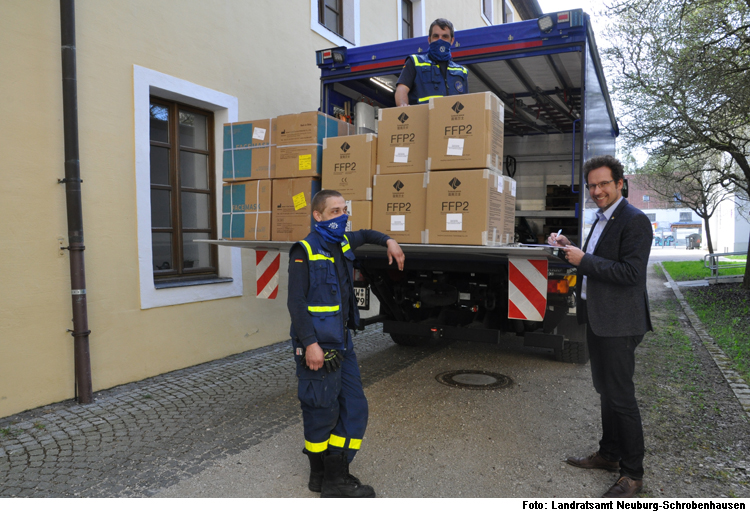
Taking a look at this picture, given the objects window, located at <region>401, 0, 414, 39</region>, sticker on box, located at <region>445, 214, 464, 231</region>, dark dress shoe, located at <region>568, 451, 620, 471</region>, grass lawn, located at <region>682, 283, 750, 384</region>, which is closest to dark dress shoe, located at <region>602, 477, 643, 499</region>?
dark dress shoe, located at <region>568, 451, 620, 471</region>

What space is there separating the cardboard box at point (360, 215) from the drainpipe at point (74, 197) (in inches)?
87.3

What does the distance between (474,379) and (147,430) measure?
290cm

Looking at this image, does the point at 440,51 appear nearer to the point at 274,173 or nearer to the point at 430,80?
the point at 430,80

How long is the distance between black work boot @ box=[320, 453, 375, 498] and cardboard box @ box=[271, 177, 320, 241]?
1.97 m

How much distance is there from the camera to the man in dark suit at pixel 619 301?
2840 millimetres

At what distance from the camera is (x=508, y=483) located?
3.08 meters

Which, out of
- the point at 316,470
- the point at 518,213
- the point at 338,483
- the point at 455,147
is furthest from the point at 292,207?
the point at 518,213

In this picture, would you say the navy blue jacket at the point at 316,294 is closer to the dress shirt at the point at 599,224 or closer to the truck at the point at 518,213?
the truck at the point at 518,213

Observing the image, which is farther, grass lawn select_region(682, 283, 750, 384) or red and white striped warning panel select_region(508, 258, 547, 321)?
grass lawn select_region(682, 283, 750, 384)

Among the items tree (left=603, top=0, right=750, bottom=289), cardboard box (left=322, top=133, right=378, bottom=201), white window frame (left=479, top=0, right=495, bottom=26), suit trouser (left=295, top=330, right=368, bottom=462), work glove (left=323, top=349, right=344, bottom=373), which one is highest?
white window frame (left=479, top=0, right=495, bottom=26)

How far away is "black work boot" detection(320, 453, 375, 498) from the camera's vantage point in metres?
2.90

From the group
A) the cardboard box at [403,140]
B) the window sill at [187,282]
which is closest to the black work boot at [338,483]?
the cardboard box at [403,140]

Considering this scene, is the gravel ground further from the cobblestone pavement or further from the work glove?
the work glove

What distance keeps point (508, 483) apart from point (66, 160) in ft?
13.2
